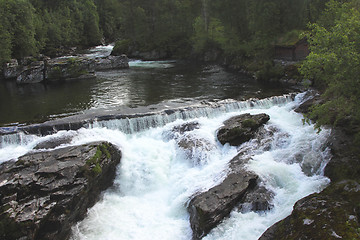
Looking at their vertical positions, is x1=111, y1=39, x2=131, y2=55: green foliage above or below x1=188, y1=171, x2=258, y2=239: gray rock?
above

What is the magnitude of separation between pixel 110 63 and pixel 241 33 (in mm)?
20500

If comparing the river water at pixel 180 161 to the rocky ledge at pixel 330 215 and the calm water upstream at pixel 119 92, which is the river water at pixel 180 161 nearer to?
the calm water upstream at pixel 119 92

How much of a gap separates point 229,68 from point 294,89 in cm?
1529

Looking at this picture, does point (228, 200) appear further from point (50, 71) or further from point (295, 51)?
point (50, 71)

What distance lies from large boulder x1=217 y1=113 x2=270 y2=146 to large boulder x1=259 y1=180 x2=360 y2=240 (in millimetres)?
7076

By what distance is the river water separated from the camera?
12742 mm

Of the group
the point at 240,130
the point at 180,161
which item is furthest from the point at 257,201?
the point at 240,130

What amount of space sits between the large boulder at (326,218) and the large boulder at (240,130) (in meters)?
7.08

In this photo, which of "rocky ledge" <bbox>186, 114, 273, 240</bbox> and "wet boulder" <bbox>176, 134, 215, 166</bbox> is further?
"wet boulder" <bbox>176, 134, 215, 166</bbox>

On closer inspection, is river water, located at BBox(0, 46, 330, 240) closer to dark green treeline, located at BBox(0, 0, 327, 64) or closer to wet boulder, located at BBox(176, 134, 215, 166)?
wet boulder, located at BBox(176, 134, 215, 166)

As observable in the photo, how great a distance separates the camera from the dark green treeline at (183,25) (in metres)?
35.3

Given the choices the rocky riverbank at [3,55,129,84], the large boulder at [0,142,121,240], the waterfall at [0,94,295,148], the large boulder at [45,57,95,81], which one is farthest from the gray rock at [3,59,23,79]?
the large boulder at [0,142,121,240]

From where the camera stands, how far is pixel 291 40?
3369 centimetres

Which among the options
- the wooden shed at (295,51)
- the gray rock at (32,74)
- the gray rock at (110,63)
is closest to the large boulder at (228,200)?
the wooden shed at (295,51)
